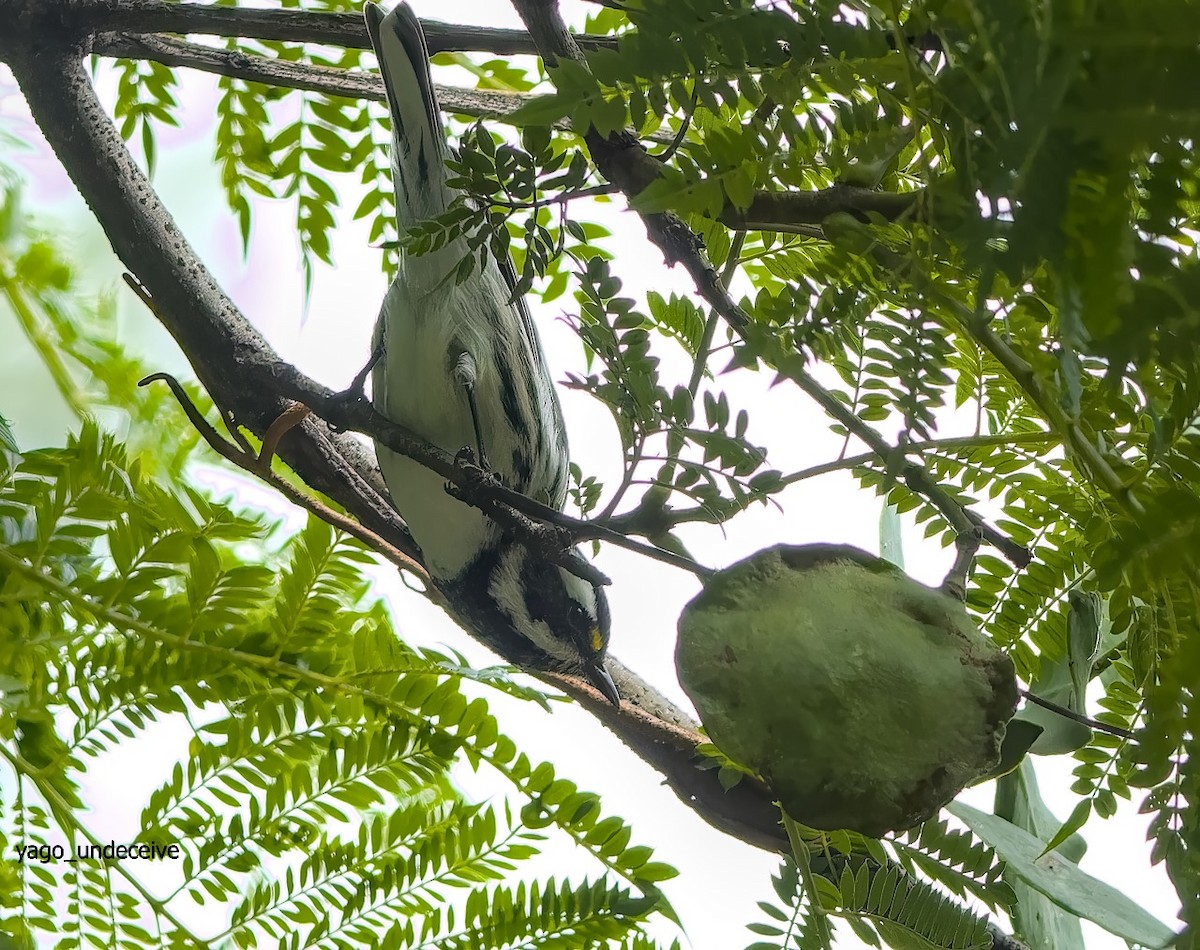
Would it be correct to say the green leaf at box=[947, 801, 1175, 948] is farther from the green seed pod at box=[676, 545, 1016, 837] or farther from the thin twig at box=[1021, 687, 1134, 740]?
the green seed pod at box=[676, 545, 1016, 837]

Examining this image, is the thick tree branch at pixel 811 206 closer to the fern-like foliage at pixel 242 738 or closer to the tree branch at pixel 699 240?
the tree branch at pixel 699 240

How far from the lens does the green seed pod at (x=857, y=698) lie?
35 cm

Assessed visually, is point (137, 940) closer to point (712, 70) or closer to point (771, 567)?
point (771, 567)

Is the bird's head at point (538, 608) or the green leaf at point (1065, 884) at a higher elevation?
the bird's head at point (538, 608)

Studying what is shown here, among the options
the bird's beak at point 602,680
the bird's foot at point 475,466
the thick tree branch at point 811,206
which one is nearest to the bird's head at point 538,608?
the bird's beak at point 602,680

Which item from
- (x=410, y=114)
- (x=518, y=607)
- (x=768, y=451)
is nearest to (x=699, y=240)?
(x=768, y=451)

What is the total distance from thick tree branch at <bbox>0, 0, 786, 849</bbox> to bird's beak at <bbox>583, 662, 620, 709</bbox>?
1 centimetres

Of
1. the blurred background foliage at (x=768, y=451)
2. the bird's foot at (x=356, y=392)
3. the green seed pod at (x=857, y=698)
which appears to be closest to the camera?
the blurred background foliage at (x=768, y=451)

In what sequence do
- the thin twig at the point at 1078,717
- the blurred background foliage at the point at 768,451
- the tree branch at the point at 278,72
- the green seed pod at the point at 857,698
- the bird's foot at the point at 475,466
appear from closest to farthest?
1. the blurred background foliage at the point at 768,451
2. the green seed pod at the point at 857,698
3. the thin twig at the point at 1078,717
4. the bird's foot at the point at 475,466
5. the tree branch at the point at 278,72

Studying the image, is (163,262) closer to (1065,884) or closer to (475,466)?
(475,466)

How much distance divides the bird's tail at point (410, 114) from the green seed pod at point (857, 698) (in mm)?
524

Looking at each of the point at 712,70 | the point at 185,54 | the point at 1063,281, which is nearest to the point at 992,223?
the point at 1063,281

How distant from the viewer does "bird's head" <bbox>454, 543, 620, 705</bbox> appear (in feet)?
3.10

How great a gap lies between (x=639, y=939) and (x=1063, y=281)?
1.94 ft
